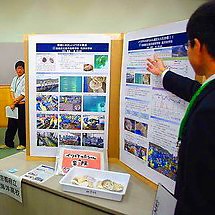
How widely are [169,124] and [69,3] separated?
13.2ft

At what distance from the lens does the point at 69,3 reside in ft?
15.6

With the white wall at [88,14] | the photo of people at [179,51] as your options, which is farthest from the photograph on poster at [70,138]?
the white wall at [88,14]

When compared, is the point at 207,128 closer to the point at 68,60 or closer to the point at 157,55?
the point at 157,55

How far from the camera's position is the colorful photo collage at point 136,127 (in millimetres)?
1572

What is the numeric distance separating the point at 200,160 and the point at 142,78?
0.84m

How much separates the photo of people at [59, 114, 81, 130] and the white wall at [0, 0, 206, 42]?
11.1 ft

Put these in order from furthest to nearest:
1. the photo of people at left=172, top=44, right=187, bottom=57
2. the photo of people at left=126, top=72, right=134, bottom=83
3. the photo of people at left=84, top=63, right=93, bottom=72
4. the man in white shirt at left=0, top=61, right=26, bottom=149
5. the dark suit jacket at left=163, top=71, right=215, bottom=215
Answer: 1. the man in white shirt at left=0, top=61, right=26, bottom=149
2. the photo of people at left=84, top=63, right=93, bottom=72
3. the photo of people at left=126, top=72, right=134, bottom=83
4. the photo of people at left=172, top=44, right=187, bottom=57
5. the dark suit jacket at left=163, top=71, right=215, bottom=215

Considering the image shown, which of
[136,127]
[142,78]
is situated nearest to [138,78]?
[142,78]

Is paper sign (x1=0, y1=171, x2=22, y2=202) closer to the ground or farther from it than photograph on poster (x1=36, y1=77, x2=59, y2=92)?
closer to the ground

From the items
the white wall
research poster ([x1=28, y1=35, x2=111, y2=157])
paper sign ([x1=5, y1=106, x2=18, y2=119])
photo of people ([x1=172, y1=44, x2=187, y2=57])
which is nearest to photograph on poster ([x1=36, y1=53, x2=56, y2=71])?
research poster ([x1=28, y1=35, x2=111, y2=157])

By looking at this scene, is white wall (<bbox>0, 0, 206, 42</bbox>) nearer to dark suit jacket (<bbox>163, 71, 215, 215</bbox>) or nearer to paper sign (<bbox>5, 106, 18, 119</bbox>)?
paper sign (<bbox>5, 106, 18, 119</bbox>)

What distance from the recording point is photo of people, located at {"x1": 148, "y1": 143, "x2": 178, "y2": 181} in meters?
1.39

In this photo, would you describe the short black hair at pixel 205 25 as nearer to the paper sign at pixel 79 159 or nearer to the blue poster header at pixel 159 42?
the blue poster header at pixel 159 42

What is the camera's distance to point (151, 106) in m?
1.51
